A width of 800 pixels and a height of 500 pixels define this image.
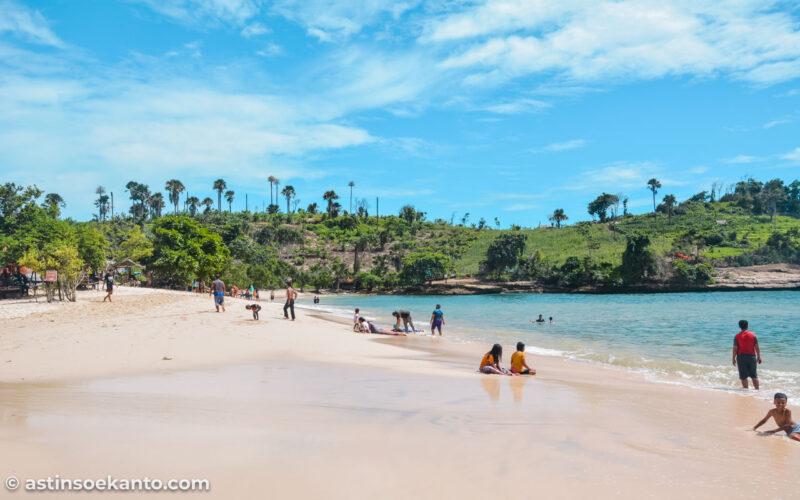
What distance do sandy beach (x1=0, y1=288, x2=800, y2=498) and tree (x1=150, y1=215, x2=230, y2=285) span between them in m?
30.3

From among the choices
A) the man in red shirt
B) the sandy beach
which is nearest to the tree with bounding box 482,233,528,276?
the man in red shirt

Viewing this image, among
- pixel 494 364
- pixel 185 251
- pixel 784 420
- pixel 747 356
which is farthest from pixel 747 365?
pixel 185 251

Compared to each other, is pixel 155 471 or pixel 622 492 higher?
pixel 155 471

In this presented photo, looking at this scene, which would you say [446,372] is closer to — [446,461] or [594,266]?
[446,461]

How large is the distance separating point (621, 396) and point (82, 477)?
27.8ft

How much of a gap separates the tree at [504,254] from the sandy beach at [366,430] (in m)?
97.9

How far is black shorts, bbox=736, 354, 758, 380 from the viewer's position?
34.1 ft

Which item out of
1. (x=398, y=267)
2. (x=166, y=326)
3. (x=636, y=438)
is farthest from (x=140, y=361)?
(x=398, y=267)

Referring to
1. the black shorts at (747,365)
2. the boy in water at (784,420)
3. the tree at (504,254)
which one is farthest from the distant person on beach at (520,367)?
the tree at (504,254)

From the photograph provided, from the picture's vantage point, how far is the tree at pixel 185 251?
131 ft

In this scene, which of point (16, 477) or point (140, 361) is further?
point (140, 361)

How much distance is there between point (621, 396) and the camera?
8.70 m

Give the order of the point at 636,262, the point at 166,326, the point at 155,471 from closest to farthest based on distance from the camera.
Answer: the point at 155,471 → the point at 166,326 → the point at 636,262

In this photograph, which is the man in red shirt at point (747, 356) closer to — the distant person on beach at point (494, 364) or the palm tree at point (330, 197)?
the distant person on beach at point (494, 364)
